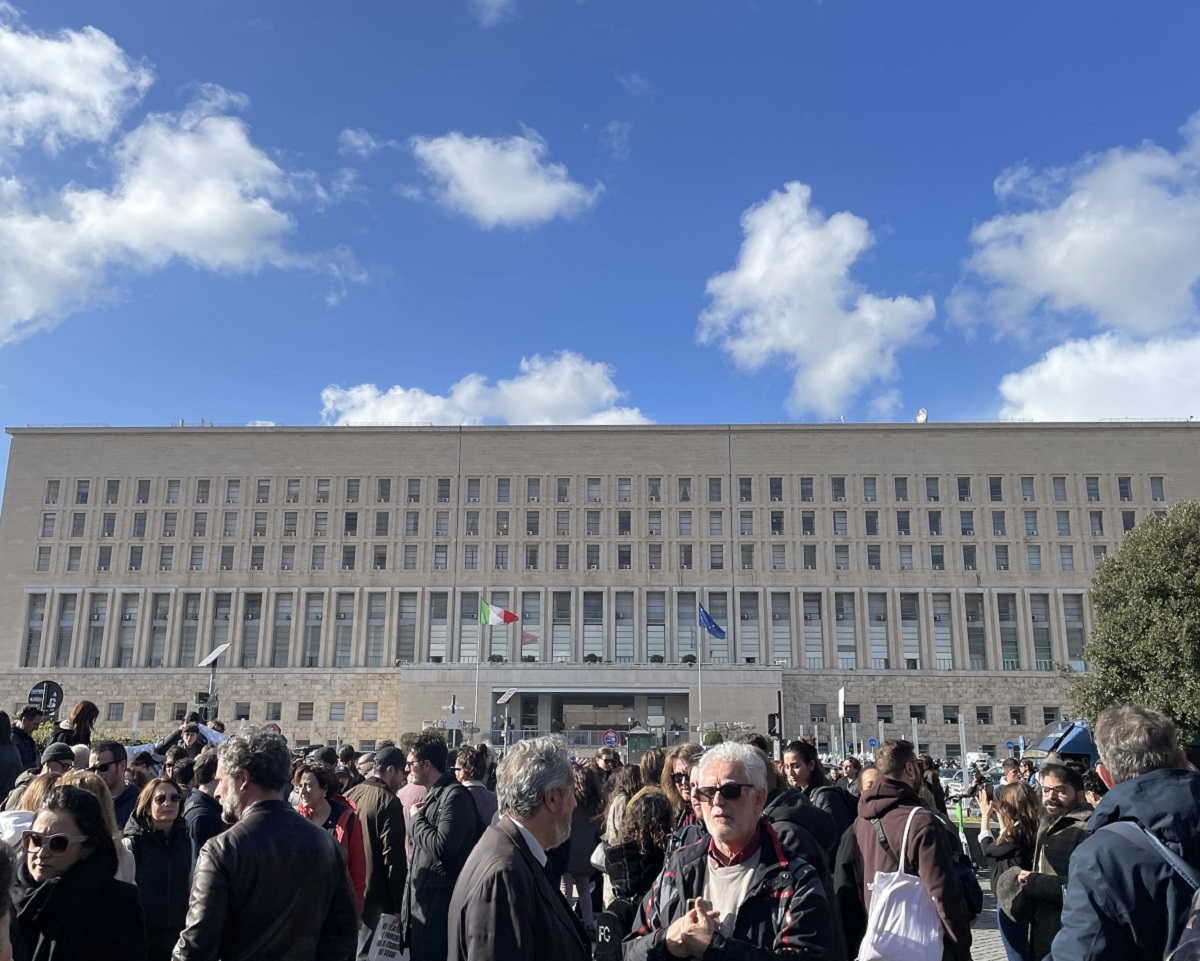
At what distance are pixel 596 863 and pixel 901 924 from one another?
3170 millimetres

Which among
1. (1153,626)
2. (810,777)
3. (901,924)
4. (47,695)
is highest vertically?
(1153,626)

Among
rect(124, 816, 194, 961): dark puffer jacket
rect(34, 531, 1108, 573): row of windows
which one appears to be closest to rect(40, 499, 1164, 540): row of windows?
rect(34, 531, 1108, 573): row of windows

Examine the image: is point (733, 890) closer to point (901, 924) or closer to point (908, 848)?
point (901, 924)

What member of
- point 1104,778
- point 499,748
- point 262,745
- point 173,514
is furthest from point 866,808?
point 173,514

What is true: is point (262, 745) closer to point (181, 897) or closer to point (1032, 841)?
point (181, 897)

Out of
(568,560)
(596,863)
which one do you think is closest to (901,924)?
(596,863)

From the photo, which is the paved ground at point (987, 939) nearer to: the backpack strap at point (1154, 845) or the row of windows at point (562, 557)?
the backpack strap at point (1154, 845)

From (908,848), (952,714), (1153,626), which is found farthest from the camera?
(952,714)

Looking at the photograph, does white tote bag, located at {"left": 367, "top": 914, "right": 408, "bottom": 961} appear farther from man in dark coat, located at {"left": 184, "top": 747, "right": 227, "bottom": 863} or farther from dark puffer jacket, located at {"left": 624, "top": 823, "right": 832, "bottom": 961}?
dark puffer jacket, located at {"left": 624, "top": 823, "right": 832, "bottom": 961}

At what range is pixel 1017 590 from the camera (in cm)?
5934

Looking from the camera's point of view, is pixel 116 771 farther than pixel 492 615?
No

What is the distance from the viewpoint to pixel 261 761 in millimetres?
4691

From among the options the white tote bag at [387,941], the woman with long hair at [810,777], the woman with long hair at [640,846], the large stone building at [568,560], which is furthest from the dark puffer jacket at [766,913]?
the large stone building at [568,560]

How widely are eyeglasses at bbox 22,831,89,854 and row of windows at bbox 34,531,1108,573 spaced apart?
186 feet
